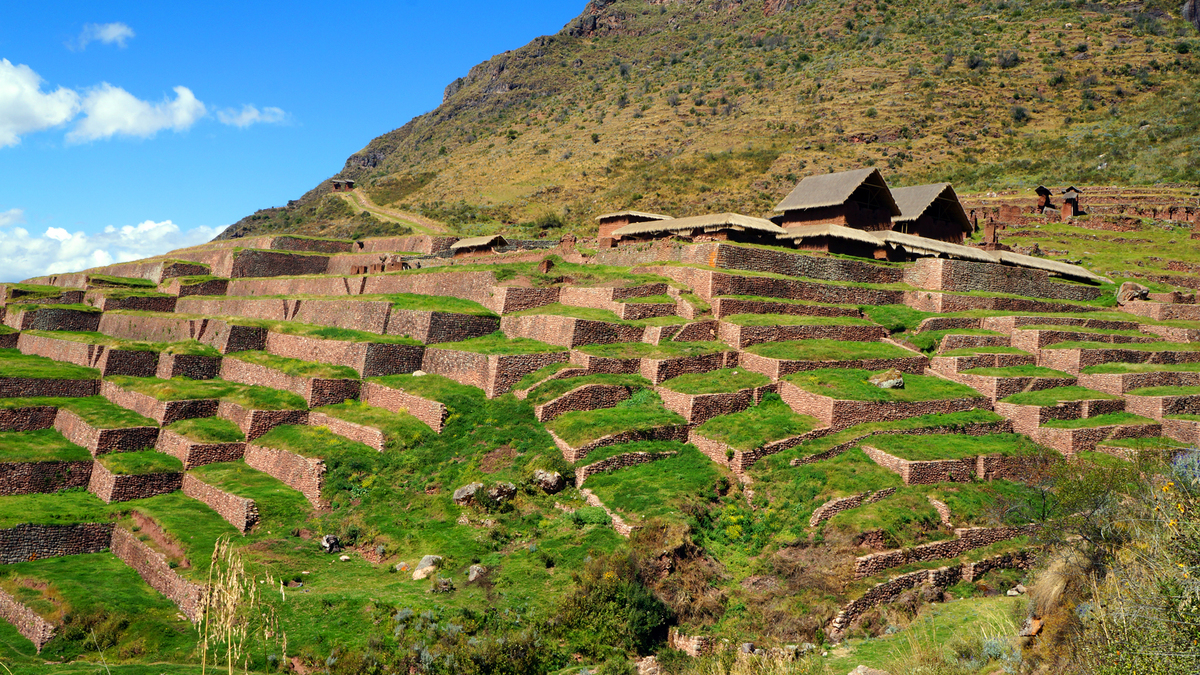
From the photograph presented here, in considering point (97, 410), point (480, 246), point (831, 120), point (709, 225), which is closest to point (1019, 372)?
point (709, 225)

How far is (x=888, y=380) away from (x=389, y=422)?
14.5 metres

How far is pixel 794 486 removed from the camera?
19797 millimetres

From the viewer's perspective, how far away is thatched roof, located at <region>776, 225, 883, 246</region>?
33531 mm

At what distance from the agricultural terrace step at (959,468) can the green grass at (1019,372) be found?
4085 mm

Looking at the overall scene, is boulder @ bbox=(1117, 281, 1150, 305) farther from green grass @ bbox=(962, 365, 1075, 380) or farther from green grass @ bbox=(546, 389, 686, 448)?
green grass @ bbox=(546, 389, 686, 448)

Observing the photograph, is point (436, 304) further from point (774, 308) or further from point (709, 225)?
point (774, 308)

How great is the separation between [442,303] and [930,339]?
17427 mm

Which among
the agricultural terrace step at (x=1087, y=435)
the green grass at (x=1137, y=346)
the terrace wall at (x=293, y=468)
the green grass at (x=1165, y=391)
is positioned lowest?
the agricultural terrace step at (x=1087, y=435)

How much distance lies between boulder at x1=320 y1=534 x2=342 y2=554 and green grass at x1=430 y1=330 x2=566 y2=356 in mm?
7393

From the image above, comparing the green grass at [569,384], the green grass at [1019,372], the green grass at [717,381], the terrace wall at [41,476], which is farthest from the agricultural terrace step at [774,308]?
the terrace wall at [41,476]

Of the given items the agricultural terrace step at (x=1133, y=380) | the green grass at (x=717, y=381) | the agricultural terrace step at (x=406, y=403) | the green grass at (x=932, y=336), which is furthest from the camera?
the green grass at (x=932, y=336)

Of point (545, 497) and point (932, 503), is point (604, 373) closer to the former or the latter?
point (545, 497)

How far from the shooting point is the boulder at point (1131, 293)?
3384 cm

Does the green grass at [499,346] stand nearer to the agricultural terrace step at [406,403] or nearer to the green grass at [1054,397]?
the agricultural terrace step at [406,403]
